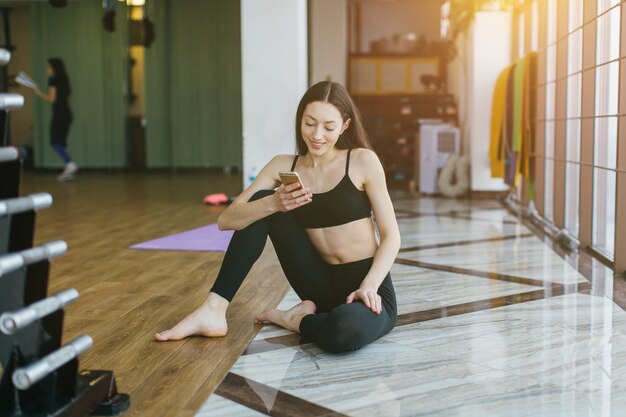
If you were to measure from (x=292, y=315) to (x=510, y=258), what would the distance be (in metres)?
1.63

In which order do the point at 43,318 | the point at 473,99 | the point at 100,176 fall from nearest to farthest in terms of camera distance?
1. the point at 43,318
2. the point at 473,99
3. the point at 100,176

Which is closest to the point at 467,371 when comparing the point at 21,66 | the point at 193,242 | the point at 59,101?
the point at 193,242

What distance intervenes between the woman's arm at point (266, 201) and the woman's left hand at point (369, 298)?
271 millimetres

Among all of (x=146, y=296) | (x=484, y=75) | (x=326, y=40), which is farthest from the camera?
(x=326, y=40)

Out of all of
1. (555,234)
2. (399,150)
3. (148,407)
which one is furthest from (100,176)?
(148,407)

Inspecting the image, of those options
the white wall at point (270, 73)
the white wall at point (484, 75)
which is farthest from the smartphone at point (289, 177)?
the white wall at point (484, 75)

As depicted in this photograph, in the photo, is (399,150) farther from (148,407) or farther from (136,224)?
(148,407)

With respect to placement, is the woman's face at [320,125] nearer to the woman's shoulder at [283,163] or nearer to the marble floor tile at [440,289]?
the woman's shoulder at [283,163]

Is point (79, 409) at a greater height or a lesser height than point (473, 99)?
lesser

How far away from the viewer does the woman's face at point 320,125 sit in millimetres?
2043

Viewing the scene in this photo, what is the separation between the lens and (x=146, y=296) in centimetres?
271

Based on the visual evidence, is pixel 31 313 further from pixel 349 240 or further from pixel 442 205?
pixel 442 205

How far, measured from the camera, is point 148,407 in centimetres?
160

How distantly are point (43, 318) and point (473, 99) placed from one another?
5.50 m
